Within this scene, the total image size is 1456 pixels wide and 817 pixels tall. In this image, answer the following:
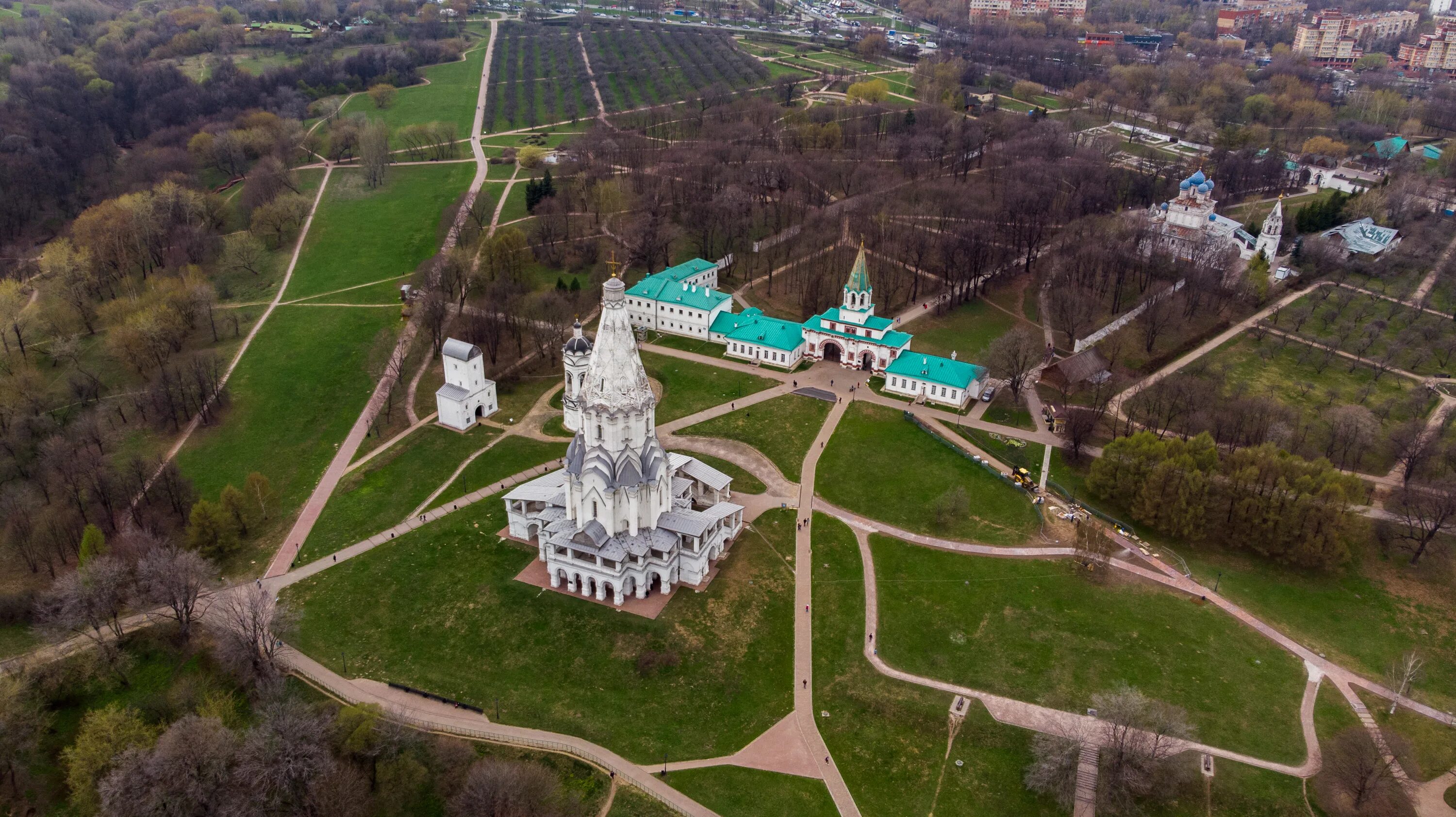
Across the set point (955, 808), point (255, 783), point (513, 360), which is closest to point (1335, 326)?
point (955, 808)

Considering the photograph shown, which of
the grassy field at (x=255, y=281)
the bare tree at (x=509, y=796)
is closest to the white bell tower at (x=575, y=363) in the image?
the bare tree at (x=509, y=796)

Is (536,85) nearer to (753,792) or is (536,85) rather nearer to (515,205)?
(515,205)

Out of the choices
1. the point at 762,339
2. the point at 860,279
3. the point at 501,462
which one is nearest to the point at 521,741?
the point at 501,462

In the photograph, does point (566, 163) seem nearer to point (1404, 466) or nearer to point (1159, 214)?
point (1159, 214)

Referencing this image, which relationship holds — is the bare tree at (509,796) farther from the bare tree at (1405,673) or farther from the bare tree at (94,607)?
the bare tree at (1405,673)

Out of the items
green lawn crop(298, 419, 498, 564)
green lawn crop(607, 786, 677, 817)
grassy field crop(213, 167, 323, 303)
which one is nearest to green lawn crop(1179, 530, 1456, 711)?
green lawn crop(607, 786, 677, 817)
